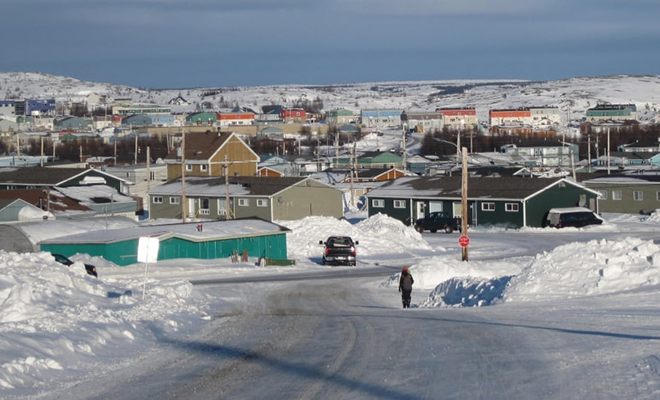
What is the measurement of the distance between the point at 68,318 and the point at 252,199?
4812 centimetres

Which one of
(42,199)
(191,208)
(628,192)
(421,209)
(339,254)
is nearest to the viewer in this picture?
(339,254)

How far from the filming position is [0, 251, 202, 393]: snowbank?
15734 millimetres

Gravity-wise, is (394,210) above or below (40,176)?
below

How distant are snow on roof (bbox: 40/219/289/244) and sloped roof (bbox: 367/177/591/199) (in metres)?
19.1

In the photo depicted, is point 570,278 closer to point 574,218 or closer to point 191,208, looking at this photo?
point 574,218

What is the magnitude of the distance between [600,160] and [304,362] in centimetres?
11131

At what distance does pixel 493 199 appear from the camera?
6256 cm

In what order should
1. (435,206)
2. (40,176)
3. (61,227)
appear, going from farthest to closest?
(40,176) < (435,206) < (61,227)

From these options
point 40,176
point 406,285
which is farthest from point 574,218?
point 40,176

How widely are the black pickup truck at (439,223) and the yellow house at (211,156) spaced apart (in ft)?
92.8

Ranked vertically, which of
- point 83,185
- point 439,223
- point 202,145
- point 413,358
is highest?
point 202,145

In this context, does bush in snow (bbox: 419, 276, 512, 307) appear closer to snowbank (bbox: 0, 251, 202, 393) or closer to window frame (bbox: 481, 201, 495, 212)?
snowbank (bbox: 0, 251, 202, 393)

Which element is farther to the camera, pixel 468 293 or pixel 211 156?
pixel 211 156

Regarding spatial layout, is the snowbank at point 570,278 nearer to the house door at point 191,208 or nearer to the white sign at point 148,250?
the white sign at point 148,250
